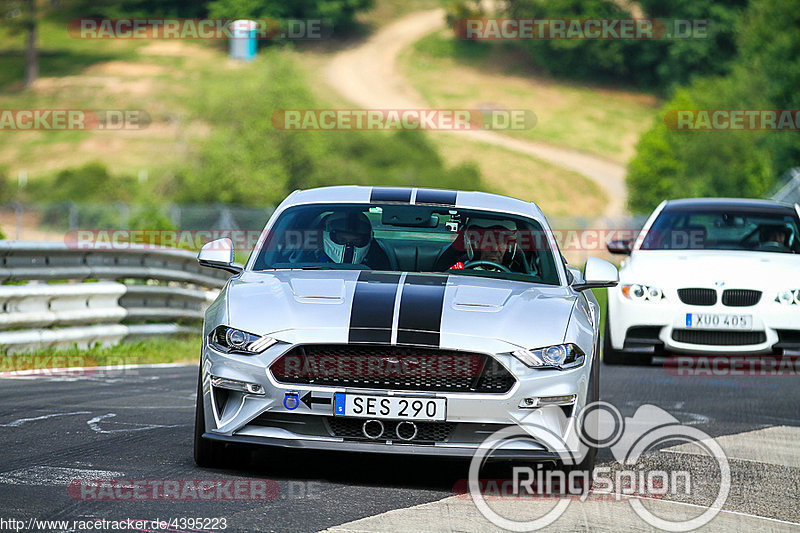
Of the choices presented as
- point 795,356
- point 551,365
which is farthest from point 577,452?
point 795,356

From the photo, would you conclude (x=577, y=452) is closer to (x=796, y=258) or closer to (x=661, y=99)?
(x=796, y=258)

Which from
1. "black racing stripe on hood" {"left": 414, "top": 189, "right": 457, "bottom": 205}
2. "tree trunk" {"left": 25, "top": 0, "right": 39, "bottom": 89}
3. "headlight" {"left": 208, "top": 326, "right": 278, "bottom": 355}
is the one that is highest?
"tree trunk" {"left": 25, "top": 0, "right": 39, "bottom": 89}

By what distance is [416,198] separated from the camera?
26.2 feet

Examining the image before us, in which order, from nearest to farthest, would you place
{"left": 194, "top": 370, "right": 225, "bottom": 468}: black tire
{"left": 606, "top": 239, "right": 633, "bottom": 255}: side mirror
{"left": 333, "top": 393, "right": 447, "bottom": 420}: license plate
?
{"left": 333, "top": 393, "right": 447, "bottom": 420}: license plate → {"left": 194, "top": 370, "right": 225, "bottom": 468}: black tire → {"left": 606, "top": 239, "right": 633, "bottom": 255}: side mirror

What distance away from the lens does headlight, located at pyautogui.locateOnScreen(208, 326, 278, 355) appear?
632 cm

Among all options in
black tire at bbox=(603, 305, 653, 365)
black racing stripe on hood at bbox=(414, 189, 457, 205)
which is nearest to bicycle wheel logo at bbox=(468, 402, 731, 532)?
black racing stripe on hood at bbox=(414, 189, 457, 205)

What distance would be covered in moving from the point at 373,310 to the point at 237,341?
0.66 metres

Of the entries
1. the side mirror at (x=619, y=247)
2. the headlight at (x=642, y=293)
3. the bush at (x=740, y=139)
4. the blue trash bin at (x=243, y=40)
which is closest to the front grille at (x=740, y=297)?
the headlight at (x=642, y=293)

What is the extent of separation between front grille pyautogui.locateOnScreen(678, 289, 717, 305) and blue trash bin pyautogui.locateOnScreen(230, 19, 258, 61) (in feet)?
302

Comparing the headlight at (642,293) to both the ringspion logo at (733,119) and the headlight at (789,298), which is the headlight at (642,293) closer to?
the headlight at (789,298)

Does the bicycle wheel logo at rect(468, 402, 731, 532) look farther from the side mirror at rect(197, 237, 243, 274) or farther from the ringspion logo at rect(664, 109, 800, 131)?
the ringspion logo at rect(664, 109, 800, 131)

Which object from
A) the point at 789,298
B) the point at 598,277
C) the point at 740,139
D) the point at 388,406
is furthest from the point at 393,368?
the point at 740,139

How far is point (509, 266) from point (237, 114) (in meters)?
58.9

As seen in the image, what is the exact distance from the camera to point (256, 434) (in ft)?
20.6
